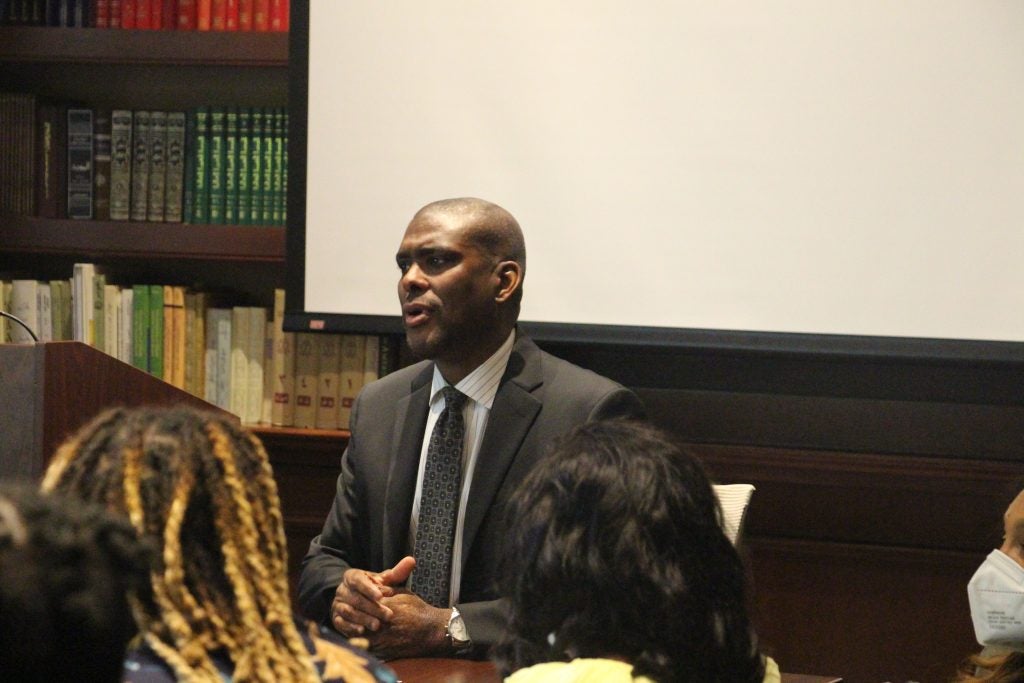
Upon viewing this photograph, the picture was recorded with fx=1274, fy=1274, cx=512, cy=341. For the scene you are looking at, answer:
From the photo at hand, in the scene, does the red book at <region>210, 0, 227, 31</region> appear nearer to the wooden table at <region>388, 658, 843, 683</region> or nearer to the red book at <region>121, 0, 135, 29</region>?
the red book at <region>121, 0, 135, 29</region>

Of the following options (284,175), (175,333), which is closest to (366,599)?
(175,333)

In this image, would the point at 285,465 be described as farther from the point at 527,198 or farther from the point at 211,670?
the point at 211,670

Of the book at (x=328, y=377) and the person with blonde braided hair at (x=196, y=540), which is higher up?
the person with blonde braided hair at (x=196, y=540)

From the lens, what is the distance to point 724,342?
3566 millimetres

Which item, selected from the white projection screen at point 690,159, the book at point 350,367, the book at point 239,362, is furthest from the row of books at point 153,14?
the book at point 350,367

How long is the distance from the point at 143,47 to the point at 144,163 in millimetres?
355

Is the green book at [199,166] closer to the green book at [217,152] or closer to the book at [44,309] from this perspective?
the green book at [217,152]

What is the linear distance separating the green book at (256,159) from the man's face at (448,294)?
1.24 m

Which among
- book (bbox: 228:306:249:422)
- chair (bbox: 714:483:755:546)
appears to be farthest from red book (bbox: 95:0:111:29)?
chair (bbox: 714:483:755:546)

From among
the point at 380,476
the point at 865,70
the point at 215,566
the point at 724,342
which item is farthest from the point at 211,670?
the point at 865,70

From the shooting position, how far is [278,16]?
154 inches

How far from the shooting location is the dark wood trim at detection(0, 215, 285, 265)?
12.8 ft

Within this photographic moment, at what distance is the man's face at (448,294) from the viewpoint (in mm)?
2752

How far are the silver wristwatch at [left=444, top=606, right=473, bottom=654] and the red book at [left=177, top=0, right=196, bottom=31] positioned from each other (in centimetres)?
229
